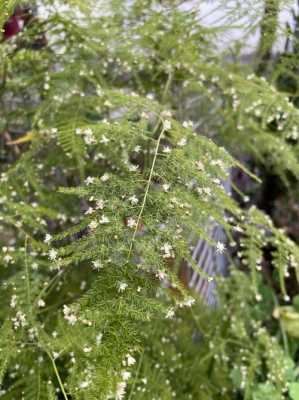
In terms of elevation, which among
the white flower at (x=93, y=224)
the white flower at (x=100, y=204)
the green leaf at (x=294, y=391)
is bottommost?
the green leaf at (x=294, y=391)

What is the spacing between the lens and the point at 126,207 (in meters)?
0.75

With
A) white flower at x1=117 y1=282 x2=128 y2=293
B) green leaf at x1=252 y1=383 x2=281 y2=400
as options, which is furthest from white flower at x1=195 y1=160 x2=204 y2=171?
green leaf at x1=252 y1=383 x2=281 y2=400

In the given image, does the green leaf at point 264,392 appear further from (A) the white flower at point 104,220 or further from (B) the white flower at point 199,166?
(A) the white flower at point 104,220

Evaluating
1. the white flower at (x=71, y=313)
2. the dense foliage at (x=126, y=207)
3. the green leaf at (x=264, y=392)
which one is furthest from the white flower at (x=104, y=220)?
the green leaf at (x=264, y=392)

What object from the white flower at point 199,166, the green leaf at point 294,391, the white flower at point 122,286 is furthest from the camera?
the green leaf at point 294,391

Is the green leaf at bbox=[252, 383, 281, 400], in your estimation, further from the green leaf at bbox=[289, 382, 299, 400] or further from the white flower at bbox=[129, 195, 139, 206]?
the white flower at bbox=[129, 195, 139, 206]

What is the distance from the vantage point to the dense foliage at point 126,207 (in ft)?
2.34

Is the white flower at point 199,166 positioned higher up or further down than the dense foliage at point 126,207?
higher up

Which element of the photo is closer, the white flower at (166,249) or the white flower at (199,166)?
the white flower at (166,249)

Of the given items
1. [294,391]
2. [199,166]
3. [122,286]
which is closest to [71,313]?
[122,286]

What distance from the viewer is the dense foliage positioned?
712 millimetres

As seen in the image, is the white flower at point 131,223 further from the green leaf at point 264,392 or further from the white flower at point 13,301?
the green leaf at point 264,392

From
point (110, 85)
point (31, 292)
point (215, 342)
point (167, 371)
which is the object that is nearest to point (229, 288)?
point (215, 342)

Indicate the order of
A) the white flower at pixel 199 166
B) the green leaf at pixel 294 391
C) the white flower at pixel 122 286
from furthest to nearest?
the green leaf at pixel 294 391 < the white flower at pixel 199 166 < the white flower at pixel 122 286
